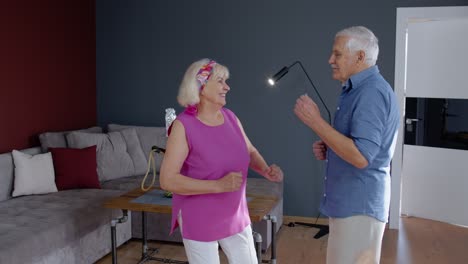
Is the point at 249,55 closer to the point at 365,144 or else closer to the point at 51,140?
the point at 51,140

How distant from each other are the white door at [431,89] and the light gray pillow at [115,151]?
2506 millimetres

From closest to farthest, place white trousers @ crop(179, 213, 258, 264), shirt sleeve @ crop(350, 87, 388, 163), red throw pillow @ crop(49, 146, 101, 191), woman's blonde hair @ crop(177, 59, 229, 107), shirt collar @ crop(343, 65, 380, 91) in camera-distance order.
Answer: shirt sleeve @ crop(350, 87, 388, 163) → shirt collar @ crop(343, 65, 380, 91) → white trousers @ crop(179, 213, 258, 264) → woman's blonde hair @ crop(177, 59, 229, 107) → red throw pillow @ crop(49, 146, 101, 191)

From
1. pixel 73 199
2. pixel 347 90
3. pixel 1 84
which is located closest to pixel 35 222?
pixel 73 199

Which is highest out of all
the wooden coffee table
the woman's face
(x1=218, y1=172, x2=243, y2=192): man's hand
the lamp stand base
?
the woman's face

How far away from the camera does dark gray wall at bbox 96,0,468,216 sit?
480 centimetres

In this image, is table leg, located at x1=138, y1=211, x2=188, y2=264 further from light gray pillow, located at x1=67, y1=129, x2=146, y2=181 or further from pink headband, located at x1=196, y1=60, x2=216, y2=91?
pink headband, located at x1=196, y1=60, x2=216, y2=91

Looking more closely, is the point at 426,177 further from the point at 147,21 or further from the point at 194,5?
the point at 147,21

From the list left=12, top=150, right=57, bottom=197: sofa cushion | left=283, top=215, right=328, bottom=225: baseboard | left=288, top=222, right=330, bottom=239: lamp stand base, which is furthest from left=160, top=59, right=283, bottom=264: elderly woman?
left=283, top=215, right=328, bottom=225: baseboard

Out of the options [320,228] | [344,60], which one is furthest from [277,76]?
[344,60]

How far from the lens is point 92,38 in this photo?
5.45m

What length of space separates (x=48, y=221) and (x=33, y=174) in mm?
811

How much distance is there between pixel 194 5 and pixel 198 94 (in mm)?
3296

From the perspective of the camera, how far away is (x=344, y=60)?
6.24 ft

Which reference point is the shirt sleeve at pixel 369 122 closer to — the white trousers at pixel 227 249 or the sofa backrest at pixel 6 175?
the white trousers at pixel 227 249
